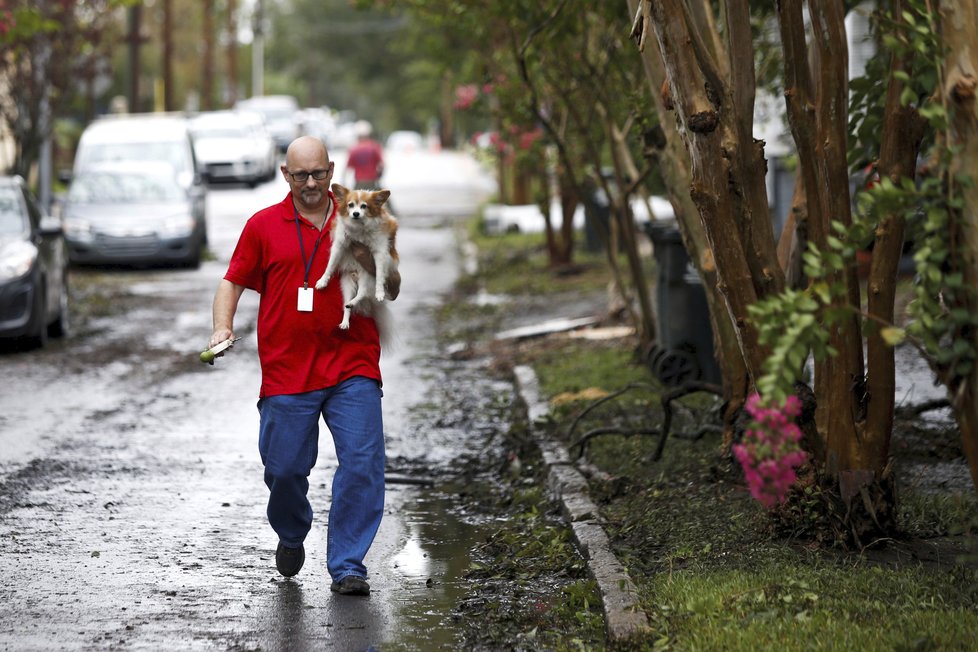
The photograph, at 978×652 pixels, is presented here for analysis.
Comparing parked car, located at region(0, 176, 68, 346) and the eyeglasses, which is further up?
the eyeglasses

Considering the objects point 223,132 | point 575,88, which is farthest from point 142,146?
point 223,132

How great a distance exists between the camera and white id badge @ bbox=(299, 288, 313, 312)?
6195 millimetres

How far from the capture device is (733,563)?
621 centimetres

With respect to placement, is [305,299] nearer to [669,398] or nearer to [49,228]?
[669,398]

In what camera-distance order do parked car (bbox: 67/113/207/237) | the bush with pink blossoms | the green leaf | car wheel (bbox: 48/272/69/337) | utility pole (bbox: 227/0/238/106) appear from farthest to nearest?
1. utility pole (bbox: 227/0/238/106)
2. parked car (bbox: 67/113/207/237)
3. car wheel (bbox: 48/272/69/337)
4. the bush with pink blossoms
5. the green leaf

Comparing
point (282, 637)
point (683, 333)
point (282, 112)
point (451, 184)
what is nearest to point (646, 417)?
point (683, 333)

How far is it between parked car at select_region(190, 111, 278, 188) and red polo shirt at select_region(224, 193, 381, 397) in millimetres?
33118

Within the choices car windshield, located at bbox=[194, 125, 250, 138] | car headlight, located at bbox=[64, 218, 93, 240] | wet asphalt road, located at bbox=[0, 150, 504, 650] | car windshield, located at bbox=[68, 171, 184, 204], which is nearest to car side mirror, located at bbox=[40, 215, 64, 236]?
wet asphalt road, located at bbox=[0, 150, 504, 650]

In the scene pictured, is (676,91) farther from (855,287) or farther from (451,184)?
(451,184)

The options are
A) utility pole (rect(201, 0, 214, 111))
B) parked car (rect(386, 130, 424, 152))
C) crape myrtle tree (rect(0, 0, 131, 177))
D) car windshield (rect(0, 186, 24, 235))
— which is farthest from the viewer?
parked car (rect(386, 130, 424, 152))

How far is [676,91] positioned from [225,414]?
19.0 feet

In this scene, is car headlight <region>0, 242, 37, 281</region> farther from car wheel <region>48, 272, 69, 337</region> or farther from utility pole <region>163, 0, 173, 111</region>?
utility pole <region>163, 0, 173, 111</region>

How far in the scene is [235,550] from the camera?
7.18 m

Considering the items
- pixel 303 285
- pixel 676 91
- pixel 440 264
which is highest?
pixel 676 91
